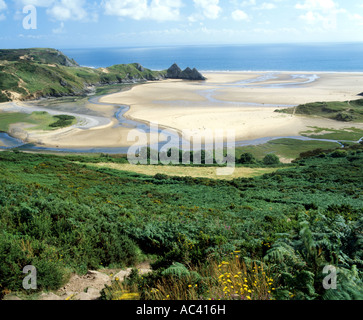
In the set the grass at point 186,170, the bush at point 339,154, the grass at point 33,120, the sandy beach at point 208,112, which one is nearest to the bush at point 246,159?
the grass at point 186,170

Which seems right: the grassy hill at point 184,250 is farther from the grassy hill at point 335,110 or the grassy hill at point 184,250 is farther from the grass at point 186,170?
the grassy hill at point 335,110

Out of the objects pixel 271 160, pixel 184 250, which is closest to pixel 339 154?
pixel 271 160

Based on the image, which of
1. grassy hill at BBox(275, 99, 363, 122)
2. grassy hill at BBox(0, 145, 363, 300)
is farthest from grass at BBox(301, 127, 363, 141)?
grassy hill at BBox(0, 145, 363, 300)

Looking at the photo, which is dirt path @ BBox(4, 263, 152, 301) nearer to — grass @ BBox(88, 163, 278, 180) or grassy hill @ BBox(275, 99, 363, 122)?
grass @ BBox(88, 163, 278, 180)

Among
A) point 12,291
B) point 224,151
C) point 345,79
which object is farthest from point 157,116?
point 345,79

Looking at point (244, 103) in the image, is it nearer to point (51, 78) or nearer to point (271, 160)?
point (271, 160)
